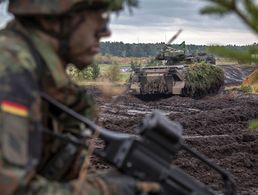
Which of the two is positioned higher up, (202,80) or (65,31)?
(65,31)

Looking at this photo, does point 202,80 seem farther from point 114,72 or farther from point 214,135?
point 114,72

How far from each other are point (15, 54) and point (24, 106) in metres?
0.20

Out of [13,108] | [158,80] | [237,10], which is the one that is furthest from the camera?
[158,80]

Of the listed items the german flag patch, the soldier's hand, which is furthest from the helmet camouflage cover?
the soldier's hand

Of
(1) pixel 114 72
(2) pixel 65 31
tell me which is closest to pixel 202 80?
(1) pixel 114 72

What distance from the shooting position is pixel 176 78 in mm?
25953

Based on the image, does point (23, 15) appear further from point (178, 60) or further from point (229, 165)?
point (178, 60)

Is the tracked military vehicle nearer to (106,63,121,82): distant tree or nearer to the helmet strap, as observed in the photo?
(106,63,121,82): distant tree

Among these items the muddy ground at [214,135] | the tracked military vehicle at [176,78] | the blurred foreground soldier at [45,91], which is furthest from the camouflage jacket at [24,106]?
the tracked military vehicle at [176,78]

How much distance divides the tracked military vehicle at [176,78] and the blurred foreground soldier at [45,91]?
21803 mm

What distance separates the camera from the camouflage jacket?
220 cm

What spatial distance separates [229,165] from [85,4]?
8.47 meters

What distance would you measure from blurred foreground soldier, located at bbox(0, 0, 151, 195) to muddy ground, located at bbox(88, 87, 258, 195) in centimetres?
149

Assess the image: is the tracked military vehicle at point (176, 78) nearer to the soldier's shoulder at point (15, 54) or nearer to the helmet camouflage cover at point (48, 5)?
the helmet camouflage cover at point (48, 5)
